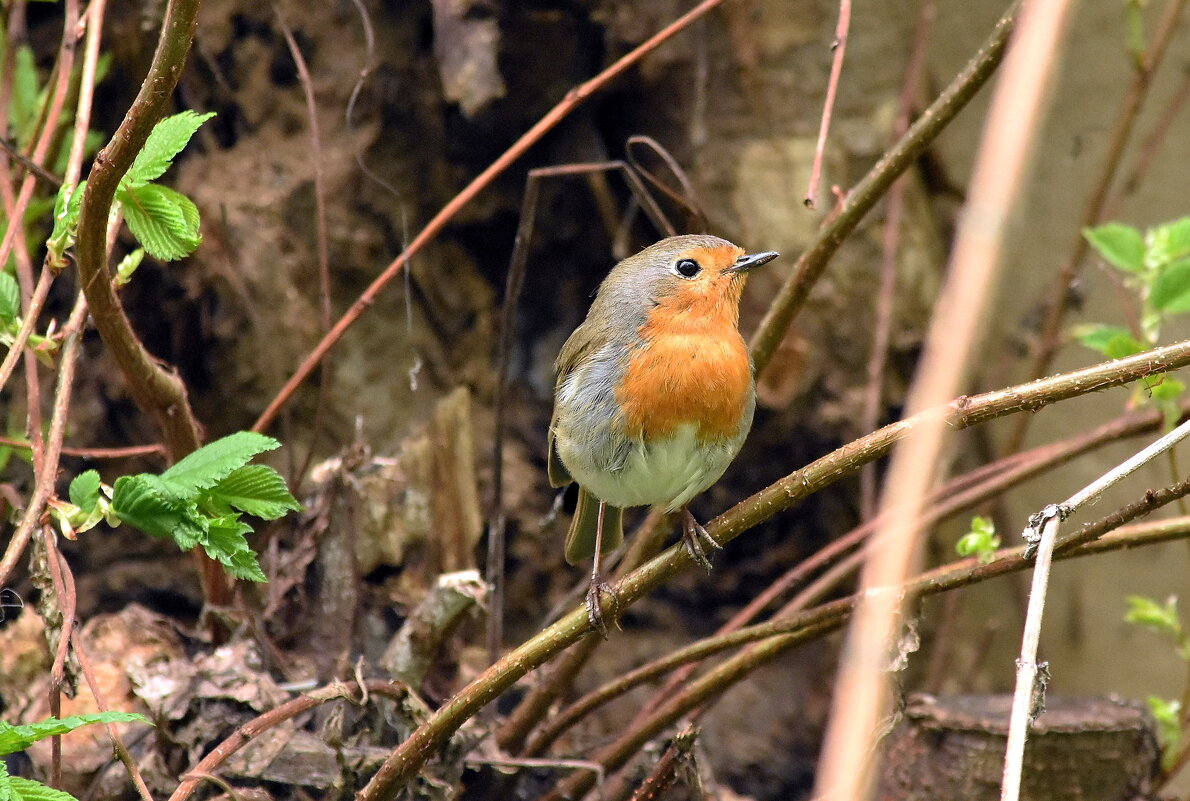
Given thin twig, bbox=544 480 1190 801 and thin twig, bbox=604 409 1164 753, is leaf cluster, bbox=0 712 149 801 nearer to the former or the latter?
thin twig, bbox=604 409 1164 753

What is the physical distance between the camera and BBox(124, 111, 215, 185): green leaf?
2.02 meters

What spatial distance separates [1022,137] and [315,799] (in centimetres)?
241

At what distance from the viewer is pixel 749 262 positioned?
2902mm

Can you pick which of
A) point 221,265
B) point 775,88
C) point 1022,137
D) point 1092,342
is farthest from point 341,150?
point 1022,137

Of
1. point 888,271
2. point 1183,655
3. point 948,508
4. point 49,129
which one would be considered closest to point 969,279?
point 948,508

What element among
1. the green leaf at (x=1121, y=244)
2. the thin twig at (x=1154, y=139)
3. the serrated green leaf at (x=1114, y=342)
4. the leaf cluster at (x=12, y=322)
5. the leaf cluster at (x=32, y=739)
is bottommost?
the leaf cluster at (x=32, y=739)

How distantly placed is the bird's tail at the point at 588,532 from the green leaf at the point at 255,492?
1194mm

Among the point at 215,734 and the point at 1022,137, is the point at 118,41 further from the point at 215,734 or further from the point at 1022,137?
the point at 1022,137

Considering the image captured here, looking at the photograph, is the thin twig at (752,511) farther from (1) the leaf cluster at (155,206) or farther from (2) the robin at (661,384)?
(1) the leaf cluster at (155,206)

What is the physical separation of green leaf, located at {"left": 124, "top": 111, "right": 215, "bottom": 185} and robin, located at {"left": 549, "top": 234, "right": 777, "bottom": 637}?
1.14 m

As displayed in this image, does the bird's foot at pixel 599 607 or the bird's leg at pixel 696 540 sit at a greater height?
the bird's leg at pixel 696 540

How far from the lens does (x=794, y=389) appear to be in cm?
381

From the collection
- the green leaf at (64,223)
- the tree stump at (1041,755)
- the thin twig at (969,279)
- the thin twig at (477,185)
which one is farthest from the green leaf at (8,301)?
the tree stump at (1041,755)

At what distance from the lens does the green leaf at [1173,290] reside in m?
2.60
